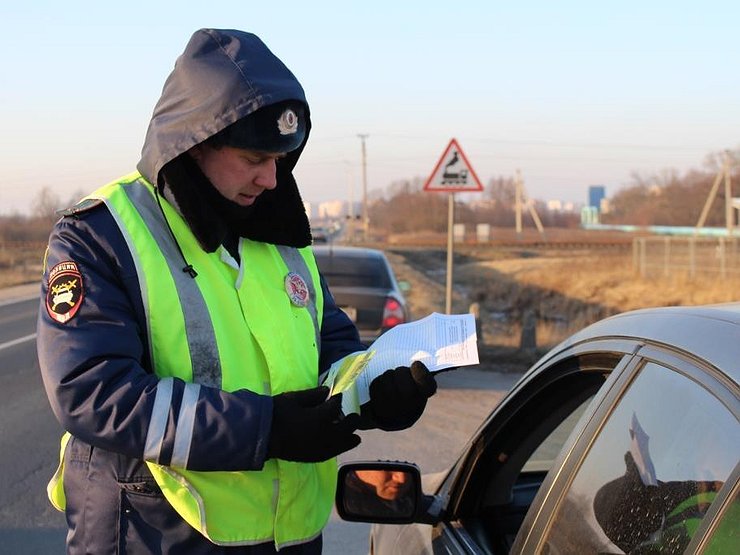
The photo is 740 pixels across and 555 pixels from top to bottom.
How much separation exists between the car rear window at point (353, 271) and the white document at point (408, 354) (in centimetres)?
702

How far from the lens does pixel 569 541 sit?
68.5 inches

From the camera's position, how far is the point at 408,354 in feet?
6.69

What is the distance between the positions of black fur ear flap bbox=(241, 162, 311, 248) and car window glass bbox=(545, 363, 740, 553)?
0.99 meters

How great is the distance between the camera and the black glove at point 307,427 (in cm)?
188

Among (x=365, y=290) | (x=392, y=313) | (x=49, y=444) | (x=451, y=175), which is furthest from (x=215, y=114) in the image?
(x=451, y=175)

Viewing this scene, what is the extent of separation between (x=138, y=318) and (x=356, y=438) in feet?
1.88

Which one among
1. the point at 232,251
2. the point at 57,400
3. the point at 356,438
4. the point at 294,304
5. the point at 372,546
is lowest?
the point at 372,546

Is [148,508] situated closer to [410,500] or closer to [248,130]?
[410,500]

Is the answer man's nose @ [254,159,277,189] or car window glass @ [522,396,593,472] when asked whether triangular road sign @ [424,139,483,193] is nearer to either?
car window glass @ [522,396,593,472]

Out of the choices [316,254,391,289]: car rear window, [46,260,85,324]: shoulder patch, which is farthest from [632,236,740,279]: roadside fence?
[46,260,85,324]: shoulder patch

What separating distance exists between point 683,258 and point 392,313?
81.7ft

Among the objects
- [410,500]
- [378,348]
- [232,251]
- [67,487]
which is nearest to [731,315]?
[378,348]

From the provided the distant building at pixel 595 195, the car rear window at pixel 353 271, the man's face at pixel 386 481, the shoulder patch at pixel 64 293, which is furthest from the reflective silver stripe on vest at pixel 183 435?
the distant building at pixel 595 195

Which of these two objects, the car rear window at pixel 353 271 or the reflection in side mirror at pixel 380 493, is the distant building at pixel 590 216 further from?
the reflection in side mirror at pixel 380 493
